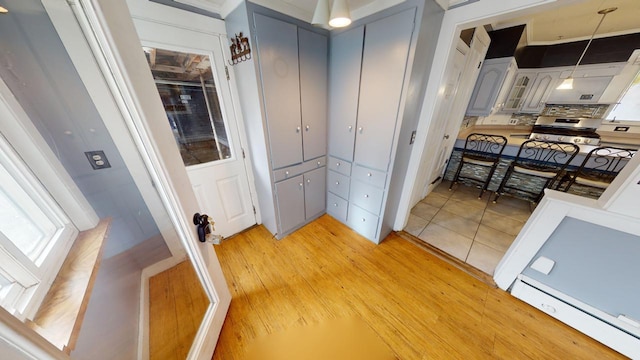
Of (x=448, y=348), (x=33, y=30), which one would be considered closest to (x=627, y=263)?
(x=448, y=348)

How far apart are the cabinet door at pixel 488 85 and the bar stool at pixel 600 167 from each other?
123 centimetres

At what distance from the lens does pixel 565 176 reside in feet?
7.80

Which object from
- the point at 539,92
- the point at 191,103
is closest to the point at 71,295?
the point at 191,103

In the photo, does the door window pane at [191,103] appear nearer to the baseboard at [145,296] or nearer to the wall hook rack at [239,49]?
the wall hook rack at [239,49]

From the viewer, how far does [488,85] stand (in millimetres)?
2764

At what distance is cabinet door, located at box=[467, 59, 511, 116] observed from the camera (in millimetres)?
2637

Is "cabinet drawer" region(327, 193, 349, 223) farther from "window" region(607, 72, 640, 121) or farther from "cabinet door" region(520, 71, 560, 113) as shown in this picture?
"window" region(607, 72, 640, 121)

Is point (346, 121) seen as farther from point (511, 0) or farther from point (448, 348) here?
point (448, 348)

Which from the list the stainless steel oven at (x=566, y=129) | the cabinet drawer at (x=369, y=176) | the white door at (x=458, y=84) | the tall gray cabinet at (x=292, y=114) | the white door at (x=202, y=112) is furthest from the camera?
the stainless steel oven at (x=566, y=129)

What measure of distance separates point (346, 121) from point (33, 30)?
6.18ft

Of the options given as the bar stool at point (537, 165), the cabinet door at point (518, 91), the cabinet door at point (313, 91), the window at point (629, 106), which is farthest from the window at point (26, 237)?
the window at point (629, 106)

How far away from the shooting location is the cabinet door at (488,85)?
2.64 meters

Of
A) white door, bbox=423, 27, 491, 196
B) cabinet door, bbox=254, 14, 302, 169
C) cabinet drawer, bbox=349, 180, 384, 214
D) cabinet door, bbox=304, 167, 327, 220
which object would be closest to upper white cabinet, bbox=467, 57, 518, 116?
white door, bbox=423, 27, 491, 196

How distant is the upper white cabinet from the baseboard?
410 centimetres
